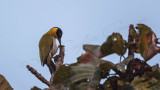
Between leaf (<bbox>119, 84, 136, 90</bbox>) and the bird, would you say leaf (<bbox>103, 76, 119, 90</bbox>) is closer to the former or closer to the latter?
leaf (<bbox>119, 84, 136, 90</bbox>)

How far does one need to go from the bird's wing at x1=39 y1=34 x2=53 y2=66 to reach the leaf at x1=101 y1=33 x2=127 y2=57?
4652mm

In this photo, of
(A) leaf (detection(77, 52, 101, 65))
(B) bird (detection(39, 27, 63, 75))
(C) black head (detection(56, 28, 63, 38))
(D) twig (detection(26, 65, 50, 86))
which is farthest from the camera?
A: (C) black head (detection(56, 28, 63, 38))

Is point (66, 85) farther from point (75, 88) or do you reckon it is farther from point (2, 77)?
point (2, 77)

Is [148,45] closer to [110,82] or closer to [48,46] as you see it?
[110,82]

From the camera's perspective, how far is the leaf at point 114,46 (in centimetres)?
189

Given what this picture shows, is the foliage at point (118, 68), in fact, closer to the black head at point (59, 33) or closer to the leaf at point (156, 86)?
the leaf at point (156, 86)

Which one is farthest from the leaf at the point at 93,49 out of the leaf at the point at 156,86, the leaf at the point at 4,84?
the leaf at the point at 4,84

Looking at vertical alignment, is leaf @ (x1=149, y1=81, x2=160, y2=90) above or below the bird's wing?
below

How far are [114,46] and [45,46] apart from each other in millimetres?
5673

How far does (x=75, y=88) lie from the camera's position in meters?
1.66

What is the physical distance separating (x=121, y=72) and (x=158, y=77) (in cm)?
24

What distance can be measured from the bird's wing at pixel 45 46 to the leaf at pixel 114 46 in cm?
465

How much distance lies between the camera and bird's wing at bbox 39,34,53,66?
273 inches

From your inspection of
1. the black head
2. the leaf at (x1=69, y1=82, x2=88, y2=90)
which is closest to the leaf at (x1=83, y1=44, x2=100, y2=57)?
the leaf at (x1=69, y1=82, x2=88, y2=90)
